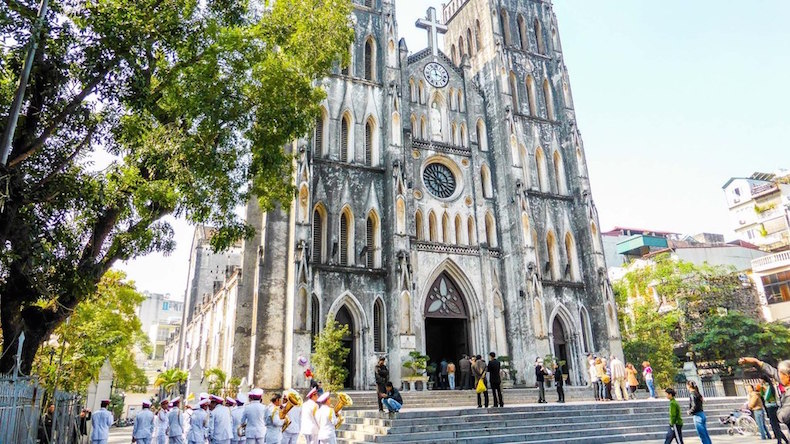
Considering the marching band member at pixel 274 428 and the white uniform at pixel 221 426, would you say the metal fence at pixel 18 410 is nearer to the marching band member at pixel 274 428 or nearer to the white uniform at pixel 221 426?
the white uniform at pixel 221 426

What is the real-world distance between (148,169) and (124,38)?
7.66 feet

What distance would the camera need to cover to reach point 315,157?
71.8ft

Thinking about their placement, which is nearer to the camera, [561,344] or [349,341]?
[349,341]

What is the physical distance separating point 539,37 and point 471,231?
12.6m

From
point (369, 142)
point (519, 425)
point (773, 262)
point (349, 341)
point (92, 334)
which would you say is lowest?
point (519, 425)

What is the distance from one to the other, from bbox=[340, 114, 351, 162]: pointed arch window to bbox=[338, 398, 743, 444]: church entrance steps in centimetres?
1154

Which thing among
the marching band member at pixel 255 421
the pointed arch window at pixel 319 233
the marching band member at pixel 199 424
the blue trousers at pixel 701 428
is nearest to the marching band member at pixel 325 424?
the marching band member at pixel 255 421

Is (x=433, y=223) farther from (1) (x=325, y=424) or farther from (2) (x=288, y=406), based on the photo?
(1) (x=325, y=424)

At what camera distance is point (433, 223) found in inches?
936

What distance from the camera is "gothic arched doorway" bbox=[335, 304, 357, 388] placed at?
20.3 m

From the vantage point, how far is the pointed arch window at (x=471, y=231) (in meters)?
24.1

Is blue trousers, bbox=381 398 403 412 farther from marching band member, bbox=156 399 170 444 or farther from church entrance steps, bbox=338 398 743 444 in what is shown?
marching band member, bbox=156 399 170 444

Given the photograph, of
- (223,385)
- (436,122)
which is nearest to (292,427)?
(223,385)

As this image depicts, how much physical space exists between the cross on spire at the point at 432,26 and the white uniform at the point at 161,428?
2088 cm
